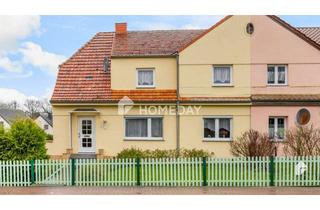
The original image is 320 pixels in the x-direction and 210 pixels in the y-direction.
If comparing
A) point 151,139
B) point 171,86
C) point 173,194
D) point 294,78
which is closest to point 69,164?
point 173,194

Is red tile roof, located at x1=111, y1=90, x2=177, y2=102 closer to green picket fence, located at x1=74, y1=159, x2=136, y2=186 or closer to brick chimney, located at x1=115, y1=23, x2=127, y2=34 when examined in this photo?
brick chimney, located at x1=115, y1=23, x2=127, y2=34

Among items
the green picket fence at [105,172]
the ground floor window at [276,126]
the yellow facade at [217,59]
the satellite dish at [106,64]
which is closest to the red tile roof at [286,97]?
the yellow facade at [217,59]

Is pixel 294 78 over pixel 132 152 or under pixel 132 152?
over

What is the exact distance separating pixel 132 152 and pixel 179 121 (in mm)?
2892

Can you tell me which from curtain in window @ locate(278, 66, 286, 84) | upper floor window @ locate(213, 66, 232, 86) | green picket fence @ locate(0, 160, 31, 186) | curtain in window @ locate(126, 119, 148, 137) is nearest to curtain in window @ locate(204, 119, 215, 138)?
upper floor window @ locate(213, 66, 232, 86)

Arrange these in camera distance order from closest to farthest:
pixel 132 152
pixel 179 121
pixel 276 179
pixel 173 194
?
1. pixel 173 194
2. pixel 276 179
3. pixel 132 152
4. pixel 179 121

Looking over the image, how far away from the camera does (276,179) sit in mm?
10852

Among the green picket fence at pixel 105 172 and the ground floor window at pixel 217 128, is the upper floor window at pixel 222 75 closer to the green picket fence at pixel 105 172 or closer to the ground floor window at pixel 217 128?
the ground floor window at pixel 217 128

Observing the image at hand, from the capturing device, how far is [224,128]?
54.6 ft

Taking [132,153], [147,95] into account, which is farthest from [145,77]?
[132,153]

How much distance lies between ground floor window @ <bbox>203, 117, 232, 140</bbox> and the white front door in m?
5.81

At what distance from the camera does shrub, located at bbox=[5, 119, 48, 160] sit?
12055mm

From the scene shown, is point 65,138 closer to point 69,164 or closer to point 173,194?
point 69,164

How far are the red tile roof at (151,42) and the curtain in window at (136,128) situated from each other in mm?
3439
